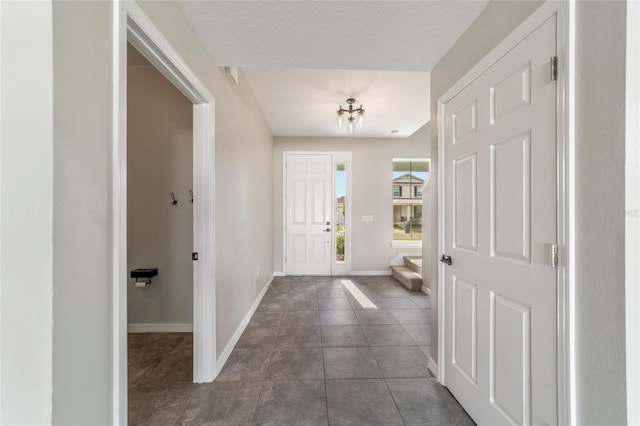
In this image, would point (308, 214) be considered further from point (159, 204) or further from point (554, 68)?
point (554, 68)

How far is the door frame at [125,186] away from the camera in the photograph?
0.90m

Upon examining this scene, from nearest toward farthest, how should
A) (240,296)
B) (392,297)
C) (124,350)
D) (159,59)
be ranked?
(124,350)
(159,59)
(240,296)
(392,297)

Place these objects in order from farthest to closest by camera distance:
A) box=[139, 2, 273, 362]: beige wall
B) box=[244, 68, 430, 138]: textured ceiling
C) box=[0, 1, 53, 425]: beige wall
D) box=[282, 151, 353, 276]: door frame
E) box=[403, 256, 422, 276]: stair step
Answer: box=[282, 151, 353, 276]: door frame, box=[403, 256, 422, 276]: stair step, box=[244, 68, 430, 138]: textured ceiling, box=[139, 2, 273, 362]: beige wall, box=[0, 1, 53, 425]: beige wall

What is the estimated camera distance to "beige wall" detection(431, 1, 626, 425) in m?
0.77

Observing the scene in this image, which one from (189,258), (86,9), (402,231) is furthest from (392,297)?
(86,9)

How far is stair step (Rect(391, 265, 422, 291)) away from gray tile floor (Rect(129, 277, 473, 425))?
2.74ft

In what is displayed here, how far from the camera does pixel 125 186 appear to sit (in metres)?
0.96

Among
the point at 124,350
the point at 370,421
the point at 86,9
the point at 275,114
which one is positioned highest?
the point at 275,114

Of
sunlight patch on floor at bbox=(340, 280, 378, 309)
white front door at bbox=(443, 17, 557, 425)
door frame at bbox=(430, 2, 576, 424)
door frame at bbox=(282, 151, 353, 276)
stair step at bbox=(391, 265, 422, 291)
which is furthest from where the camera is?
door frame at bbox=(282, 151, 353, 276)

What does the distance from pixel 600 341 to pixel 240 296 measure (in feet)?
7.90

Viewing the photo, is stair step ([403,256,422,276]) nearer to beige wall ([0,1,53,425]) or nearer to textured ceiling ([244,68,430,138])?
textured ceiling ([244,68,430,138])

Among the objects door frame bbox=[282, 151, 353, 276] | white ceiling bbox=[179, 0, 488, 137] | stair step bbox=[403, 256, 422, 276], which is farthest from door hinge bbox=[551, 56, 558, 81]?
door frame bbox=[282, 151, 353, 276]

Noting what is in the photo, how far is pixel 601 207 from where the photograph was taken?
Answer: 0.82 metres

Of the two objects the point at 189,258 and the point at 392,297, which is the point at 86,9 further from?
the point at 392,297
